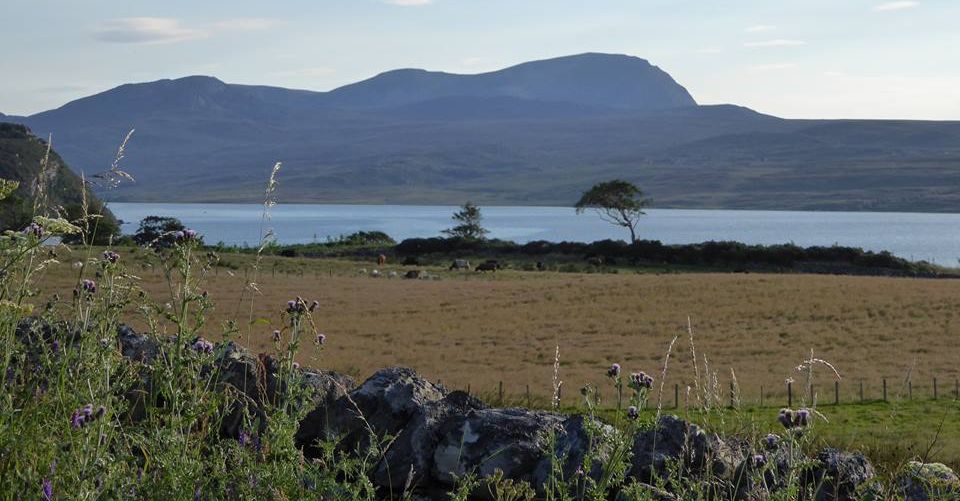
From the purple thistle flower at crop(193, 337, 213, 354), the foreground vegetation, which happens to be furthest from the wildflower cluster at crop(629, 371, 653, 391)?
the foreground vegetation

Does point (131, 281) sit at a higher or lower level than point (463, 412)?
higher

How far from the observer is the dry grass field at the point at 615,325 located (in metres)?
33.0

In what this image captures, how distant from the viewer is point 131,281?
17.6 ft

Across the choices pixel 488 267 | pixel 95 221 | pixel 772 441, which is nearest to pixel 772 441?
pixel 772 441

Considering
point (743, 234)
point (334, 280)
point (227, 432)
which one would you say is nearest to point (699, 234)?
point (743, 234)

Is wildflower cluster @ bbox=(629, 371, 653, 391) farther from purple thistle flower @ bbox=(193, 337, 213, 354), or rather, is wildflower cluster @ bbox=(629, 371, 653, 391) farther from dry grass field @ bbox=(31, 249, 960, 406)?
dry grass field @ bbox=(31, 249, 960, 406)

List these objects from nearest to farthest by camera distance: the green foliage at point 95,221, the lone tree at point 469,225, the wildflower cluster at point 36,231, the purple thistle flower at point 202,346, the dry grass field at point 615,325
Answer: the wildflower cluster at point 36,231
the green foliage at point 95,221
the purple thistle flower at point 202,346
the dry grass field at point 615,325
the lone tree at point 469,225

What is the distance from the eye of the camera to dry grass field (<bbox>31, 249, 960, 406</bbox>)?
1299 inches

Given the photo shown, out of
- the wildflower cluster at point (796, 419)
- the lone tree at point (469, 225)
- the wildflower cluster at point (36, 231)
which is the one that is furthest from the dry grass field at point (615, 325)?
the lone tree at point (469, 225)

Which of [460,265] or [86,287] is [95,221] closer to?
[86,287]

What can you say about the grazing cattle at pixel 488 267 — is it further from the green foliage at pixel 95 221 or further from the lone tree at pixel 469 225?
the green foliage at pixel 95 221

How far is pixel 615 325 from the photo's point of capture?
4722 centimetres

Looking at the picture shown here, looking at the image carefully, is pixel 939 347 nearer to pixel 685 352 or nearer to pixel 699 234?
pixel 685 352

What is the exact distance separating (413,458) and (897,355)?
3509 cm
